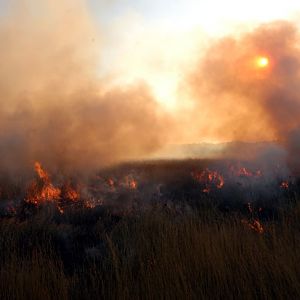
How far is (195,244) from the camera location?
22.9 feet

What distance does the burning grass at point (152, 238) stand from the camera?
19.0ft

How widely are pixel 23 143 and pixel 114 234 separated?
29.8 feet

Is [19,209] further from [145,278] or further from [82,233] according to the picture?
[145,278]

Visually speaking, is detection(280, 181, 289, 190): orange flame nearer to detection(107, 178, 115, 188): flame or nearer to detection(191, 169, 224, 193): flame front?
detection(191, 169, 224, 193): flame front

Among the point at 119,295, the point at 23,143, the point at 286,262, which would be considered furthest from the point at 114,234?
the point at 23,143

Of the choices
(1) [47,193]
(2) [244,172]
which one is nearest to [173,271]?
(1) [47,193]

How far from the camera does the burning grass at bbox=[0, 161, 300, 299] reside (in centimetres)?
578

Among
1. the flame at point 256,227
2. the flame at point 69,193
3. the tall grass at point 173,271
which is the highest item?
the flame at point 69,193

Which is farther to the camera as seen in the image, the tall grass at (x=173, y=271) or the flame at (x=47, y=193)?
the flame at (x=47, y=193)

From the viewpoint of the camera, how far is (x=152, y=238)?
27.6 ft

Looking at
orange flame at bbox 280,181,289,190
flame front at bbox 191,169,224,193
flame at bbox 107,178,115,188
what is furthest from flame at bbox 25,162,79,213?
orange flame at bbox 280,181,289,190

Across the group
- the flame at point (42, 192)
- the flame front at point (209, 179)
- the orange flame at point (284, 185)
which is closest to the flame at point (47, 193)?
the flame at point (42, 192)

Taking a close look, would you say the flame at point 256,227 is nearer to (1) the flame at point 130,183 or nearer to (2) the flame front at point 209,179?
(2) the flame front at point 209,179

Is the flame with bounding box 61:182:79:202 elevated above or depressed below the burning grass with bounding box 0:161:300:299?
above
